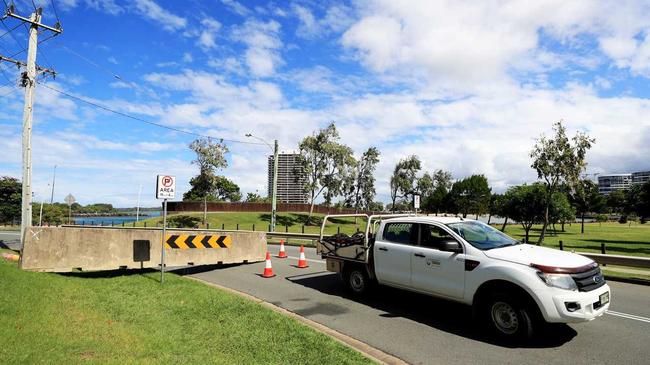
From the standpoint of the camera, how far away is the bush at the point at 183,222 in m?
46.3

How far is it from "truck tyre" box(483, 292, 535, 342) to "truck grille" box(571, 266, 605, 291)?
0.77 metres

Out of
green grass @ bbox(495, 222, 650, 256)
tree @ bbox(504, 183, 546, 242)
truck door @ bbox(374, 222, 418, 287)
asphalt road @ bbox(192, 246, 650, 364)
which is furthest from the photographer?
tree @ bbox(504, 183, 546, 242)

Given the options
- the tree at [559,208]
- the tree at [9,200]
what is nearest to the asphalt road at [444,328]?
the tree at [559,208]

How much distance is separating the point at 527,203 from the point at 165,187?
38.0 meters

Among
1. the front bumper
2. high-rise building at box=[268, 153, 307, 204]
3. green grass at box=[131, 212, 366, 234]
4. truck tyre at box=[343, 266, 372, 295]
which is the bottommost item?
green grass at box=[131, 212, 366, 234]

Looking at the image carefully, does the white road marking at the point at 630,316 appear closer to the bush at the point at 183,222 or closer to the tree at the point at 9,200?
the bush at the point at 183,222

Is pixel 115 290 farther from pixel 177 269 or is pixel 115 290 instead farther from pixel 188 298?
pixel 177 269

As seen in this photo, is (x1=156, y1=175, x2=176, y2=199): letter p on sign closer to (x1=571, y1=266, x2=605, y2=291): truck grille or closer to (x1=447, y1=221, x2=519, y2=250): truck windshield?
(x1=447, y1=221, x2=519, y2=250): truck windshield

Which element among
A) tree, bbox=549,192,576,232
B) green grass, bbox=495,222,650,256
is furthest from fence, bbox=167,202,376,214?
tree, bbox=549,192,576,232

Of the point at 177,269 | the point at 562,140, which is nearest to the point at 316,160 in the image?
the point at 562,140

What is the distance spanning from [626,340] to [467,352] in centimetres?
260

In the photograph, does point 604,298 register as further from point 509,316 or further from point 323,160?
point 323,160

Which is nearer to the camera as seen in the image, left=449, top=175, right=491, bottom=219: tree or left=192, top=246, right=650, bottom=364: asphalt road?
left=192, top=246, right=650, bottom=364: asphalt road

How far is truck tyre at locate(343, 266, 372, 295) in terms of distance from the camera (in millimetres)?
8961
